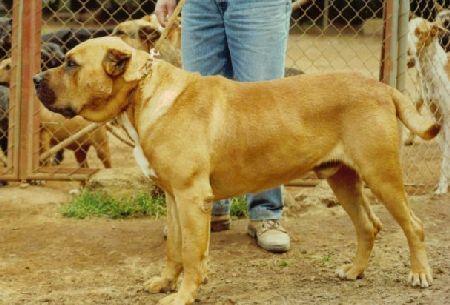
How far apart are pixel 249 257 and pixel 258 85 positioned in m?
1.21

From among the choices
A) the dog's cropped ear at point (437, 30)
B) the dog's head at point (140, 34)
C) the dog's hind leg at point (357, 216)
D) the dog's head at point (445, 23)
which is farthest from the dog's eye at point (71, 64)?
the dog's head at point (445, 23)

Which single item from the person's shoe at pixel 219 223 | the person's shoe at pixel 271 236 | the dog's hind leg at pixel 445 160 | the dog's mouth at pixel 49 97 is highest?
the dog's mouth at pixel 49 97

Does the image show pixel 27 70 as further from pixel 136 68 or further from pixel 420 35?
pixel 420 35

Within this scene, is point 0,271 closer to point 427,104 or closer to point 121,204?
point 121,204

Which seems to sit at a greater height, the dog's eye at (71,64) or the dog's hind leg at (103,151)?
the dog's eye at (71,64)

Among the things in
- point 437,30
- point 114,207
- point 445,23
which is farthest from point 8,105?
point 445,23

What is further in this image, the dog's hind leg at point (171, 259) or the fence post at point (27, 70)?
the fence post at point (27, 70)

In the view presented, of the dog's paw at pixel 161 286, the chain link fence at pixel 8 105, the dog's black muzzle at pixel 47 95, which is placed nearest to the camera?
the dog's black muzzle at pixel 47 95

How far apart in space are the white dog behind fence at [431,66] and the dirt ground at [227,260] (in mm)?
2002

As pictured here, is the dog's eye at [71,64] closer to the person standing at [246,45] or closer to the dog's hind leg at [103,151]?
the person standing at [246,45]

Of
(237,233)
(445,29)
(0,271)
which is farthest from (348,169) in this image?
(445,29)

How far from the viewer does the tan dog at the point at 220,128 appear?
12.9 ft

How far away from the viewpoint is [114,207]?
20.1ft

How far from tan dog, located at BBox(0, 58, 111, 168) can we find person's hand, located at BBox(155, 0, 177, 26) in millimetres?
2386
